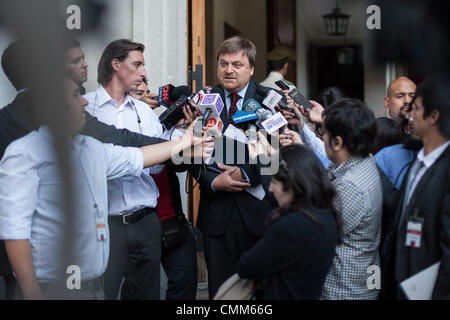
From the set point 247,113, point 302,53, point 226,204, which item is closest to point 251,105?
point 247,113

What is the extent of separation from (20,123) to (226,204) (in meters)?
1.19

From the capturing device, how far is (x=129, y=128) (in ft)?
10.6

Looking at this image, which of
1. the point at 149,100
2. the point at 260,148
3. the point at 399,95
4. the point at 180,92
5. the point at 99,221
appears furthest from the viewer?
the point at 399,95

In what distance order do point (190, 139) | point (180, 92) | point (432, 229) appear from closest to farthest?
point (432, 229)
point (190, 139)
point (180, 92)

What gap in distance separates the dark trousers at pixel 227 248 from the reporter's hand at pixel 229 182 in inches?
5.5

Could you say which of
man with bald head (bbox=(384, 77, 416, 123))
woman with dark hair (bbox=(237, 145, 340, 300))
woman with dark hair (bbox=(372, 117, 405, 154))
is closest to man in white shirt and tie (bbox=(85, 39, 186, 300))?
woman with dark hair (bbox=(237, 145, 340, 300))

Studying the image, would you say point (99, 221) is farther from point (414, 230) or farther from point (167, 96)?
point (414, 230)

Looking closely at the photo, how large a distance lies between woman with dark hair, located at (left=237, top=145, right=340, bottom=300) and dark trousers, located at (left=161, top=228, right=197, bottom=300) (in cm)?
112

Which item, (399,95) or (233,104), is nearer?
(233,104)

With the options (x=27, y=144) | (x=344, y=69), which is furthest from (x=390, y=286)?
(x=344, y=69)

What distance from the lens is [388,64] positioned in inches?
122

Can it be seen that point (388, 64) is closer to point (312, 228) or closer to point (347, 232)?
point (347, 232)

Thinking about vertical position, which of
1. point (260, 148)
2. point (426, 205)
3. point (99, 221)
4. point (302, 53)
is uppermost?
point (302, 53)

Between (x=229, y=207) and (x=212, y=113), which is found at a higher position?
(x=212, y=113)
